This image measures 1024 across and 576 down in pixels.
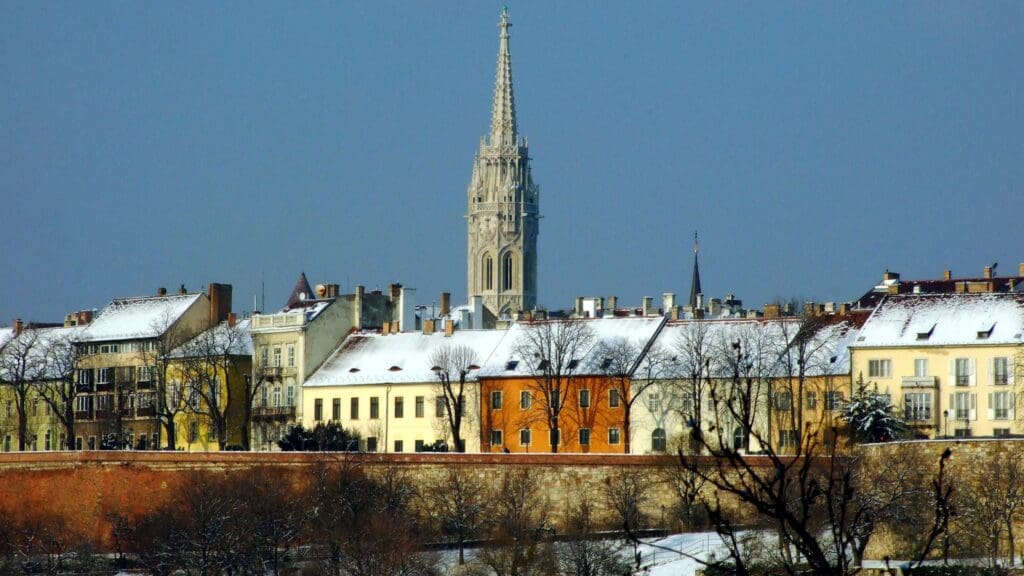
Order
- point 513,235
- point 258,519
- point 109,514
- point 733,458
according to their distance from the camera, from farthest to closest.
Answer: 1. point 513,235
2. point 109,514
3. point 258,519
4. point 733,458

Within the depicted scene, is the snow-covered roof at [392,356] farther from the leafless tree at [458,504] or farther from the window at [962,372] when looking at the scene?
the window at [962,372]

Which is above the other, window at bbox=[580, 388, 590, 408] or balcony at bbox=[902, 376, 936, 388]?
balcony at bbox=[902, 376, 936, 388]

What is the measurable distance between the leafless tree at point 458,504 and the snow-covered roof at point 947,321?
53.7 ft

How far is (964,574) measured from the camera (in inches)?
2034

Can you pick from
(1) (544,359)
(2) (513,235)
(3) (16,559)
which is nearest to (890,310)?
(1) (544,359)

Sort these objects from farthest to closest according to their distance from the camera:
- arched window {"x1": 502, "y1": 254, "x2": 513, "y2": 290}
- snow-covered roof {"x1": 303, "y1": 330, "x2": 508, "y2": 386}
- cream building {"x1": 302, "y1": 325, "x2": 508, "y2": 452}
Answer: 1. arched window {"x1": 502, "y1": 254, "x2": 513, "y2": 290}
2. snow-covered roof {"x1": 303, "y1": 330, "x2": 508, "y2": 386}
3. cream building {"x1": 302, "y1": 325, "x2": 508, "y2": 452}

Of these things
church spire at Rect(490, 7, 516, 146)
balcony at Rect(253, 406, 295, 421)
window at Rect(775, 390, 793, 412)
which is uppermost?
church spire at Rect(490, 7, 516, 146)

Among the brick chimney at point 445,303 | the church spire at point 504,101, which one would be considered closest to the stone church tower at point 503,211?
the church spire at point 504,101

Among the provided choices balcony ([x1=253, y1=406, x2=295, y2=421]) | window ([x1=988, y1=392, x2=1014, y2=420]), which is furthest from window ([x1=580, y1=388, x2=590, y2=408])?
window ([x1=988, y1=392, x2=1014, y2=420])

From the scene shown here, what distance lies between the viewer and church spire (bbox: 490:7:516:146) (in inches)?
7028

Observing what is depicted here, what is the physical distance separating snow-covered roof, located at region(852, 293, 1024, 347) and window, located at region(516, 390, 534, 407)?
47.6 feet

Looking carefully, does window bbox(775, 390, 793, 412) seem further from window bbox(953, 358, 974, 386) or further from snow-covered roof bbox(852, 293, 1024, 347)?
window bbox(953, 358, 974, 386)

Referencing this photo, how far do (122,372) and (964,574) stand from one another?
55.4 meters

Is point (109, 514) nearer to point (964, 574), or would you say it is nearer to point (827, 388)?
point (827, 388)
